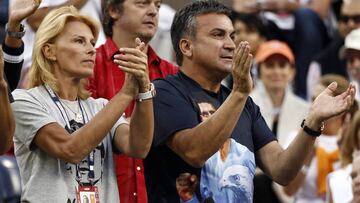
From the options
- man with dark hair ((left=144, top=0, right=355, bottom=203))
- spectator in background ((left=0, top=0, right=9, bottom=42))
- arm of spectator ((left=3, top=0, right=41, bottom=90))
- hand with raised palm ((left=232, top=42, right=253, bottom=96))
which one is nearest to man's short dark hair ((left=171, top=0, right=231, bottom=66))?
man with dark hair ((left=144, top=0, right=355, bottom=203))

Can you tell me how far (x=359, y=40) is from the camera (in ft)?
33.7

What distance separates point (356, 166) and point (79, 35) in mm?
1798

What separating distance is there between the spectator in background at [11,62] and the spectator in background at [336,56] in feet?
17.0

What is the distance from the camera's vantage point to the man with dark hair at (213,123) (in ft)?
19.6

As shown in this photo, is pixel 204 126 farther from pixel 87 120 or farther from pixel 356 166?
pixel 356 166

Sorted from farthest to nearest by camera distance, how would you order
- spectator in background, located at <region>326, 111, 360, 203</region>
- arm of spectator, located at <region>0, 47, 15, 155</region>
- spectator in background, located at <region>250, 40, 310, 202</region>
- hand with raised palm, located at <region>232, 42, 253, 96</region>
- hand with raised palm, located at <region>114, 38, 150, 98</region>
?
1. spectator in background, located at <region>250, 40, 310, 202</region>
2. spectator in background, located at <region>326, 111, 360, 203</region>
3. hand with raised palm, located at <region>232, 42, 253, 96</region>
4. hand with raised palm, located at <region>114, 38, 150, 98</region>
5. arm of spectator, located at <region>0, 47, 15, 155</region>

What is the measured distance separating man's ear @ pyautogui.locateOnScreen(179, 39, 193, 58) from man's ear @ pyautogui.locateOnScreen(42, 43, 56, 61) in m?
0.71

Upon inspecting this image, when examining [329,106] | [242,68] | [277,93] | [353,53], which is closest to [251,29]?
[277,93]

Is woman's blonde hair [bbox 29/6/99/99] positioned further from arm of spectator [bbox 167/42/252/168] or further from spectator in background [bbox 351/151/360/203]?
spectator in background [bbox 351/151/360/203]

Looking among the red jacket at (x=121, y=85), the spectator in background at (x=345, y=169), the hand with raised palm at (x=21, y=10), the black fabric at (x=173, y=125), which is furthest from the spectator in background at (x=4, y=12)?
the hand with raised palm at (x=21, y=10)

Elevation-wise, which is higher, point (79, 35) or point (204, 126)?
point (79, 35)

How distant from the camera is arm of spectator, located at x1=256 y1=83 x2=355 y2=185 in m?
6.14

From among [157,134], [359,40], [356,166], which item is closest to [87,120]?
[157,134]

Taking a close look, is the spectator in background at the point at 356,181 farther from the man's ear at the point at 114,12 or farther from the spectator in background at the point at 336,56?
the spectator in background at the point at 336,56
